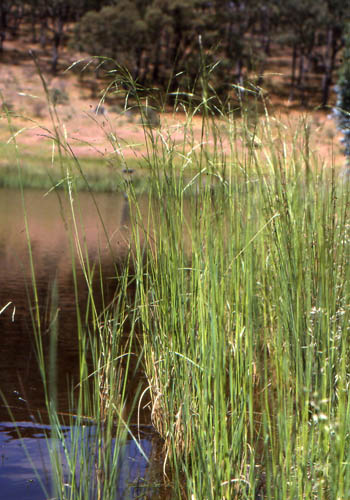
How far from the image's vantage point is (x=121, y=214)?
8641 millimetres

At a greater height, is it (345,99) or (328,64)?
(345,99)

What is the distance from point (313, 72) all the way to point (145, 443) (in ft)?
108

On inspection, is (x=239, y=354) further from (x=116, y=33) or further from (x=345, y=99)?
(x=116, y=33)

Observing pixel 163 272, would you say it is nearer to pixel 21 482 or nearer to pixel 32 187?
pixel 21 482

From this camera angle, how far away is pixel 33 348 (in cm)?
147

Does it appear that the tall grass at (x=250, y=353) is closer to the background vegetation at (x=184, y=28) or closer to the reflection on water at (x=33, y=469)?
the reflection on water at (x=33, y=469)

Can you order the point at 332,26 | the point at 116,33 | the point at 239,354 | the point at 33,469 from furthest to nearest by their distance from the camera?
the point at 332,26, the point at 116,33, the point at 33,469, the point at 239,354

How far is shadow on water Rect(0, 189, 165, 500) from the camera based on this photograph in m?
1.94

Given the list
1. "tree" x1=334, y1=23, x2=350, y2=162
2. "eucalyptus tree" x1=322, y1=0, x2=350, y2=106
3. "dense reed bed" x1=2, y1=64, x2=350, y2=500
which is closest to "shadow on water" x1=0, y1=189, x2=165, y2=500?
"dense reed bed" x1=2, y1=64, x2=350, y2=500

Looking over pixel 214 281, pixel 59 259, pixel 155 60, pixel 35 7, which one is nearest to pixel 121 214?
pixel 59 259

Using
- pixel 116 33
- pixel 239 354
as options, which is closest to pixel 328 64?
pixel 116 33

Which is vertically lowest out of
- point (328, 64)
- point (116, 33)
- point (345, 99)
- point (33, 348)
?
point (328, 64)

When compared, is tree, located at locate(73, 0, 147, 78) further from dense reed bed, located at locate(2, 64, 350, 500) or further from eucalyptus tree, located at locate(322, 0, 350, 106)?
dense reed bed, located at locate(2, 64, 350, 500)

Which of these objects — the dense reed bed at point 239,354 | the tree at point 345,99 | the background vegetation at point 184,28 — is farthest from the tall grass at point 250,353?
the background vegetation at point 184,28
